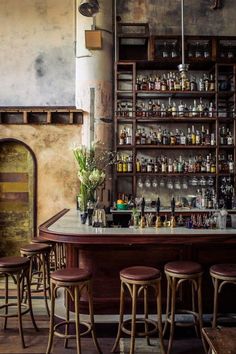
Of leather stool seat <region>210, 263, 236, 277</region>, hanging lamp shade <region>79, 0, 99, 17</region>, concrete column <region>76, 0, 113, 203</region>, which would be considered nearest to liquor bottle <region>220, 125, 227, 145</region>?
concrete column <region>76, 0, 113, 203</region>

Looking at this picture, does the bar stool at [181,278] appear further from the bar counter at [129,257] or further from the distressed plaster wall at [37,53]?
the distressed plaster wall at [37,53]

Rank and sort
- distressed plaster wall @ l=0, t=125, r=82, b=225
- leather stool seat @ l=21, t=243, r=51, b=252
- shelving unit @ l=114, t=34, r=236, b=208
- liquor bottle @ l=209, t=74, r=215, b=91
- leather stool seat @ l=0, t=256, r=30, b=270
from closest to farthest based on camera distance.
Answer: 1. leather stool seat @ l=0, t=256, r=30, b=270
2. leather stool seat @ l=21, t=243, r=51, b=252
3. shelving unit @ l=114, t=34, r=236, b=208
4. liquor bottle @ l=209, t=74, r=215, b=91
5. distressed plaster wall @ l=0, t=125, r=82, b=225

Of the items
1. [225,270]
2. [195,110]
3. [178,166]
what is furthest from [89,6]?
[225,270]

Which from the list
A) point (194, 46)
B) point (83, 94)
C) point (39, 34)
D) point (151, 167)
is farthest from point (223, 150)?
point (39, 34)

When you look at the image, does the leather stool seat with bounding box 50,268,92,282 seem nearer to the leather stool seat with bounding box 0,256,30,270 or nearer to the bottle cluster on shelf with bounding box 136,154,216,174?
the leather stool seat with bounding box 0,256,30,270

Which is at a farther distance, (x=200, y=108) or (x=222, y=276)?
(x=200, y=108)

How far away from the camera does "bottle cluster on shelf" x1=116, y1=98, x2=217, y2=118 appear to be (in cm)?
651

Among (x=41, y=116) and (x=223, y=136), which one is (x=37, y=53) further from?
(x=223, y=136)

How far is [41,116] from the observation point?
6.79m

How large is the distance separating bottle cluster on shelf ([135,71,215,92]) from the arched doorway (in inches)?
91.3

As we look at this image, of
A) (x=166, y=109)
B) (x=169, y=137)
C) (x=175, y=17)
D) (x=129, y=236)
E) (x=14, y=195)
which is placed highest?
(x=175, y=17)

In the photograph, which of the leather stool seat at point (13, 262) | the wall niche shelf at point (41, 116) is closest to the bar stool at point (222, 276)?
the leather stool seat at point (13, 262)

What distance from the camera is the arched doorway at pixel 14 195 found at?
6875 millimetres

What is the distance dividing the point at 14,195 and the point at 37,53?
8.37ft
